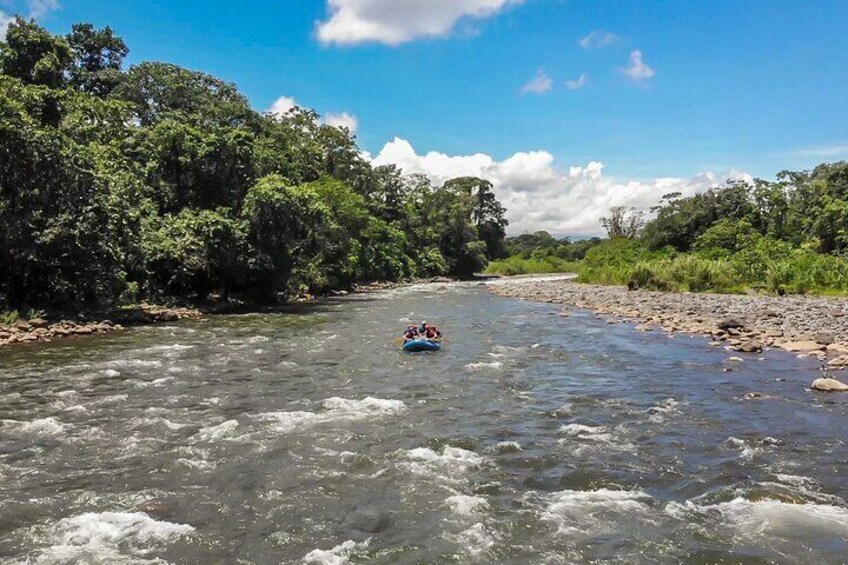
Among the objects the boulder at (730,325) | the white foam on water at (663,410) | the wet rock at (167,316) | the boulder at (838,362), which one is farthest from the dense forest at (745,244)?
the wet rock at (167,316)

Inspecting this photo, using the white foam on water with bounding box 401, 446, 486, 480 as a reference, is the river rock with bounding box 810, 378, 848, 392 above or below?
above

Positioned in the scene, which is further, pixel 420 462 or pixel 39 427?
pixel 39 427

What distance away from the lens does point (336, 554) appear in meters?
6.13

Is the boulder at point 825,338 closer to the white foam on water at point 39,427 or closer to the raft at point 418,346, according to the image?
the raft at point 418,346

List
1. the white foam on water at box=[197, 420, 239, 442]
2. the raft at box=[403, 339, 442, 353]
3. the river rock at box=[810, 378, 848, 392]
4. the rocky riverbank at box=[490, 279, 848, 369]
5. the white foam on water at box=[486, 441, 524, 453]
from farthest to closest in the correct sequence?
the raft at box=[403, 339, 442, 353] < the rocky riverbank at box=[490, 279, 848, 369] < the river rock at box=[810, 378, 848, 392] < the white foam on water at box=[197, 420, 239, 442] < the white foam on water at box=[486, 441, 524, 453]

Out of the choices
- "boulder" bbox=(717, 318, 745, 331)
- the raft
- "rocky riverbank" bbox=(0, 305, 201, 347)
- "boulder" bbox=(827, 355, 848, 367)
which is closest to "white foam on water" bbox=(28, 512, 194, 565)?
the raft

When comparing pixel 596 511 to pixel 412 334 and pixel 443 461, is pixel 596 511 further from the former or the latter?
pixel 412 334

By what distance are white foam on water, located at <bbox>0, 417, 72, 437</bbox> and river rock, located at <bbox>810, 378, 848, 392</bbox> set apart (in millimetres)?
15115

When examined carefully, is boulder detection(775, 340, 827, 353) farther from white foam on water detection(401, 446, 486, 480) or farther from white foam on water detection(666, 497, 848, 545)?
white foam on water detection(401, 446, 486, 480)

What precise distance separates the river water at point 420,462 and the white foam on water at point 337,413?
0.21 ft

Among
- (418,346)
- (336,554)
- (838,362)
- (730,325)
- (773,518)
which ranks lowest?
(336,554)

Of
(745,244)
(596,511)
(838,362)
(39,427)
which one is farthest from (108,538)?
(745,244)

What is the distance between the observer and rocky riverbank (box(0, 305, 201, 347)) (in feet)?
68.3

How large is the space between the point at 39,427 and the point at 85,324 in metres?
14.8
